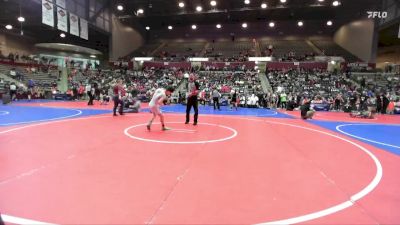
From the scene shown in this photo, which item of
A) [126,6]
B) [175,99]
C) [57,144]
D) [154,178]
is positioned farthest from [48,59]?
[154,178]

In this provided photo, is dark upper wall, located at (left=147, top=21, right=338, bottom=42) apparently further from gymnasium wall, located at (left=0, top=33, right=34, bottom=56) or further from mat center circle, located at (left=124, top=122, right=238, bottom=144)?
mat center circle, located at (left=124, top=122, right=238, bottom=144)

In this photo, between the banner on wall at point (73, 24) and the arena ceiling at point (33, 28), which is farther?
the arena ceiling at point (33, 28)

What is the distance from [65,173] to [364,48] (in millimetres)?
34797

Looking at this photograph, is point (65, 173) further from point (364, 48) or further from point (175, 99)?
point (364, 48)

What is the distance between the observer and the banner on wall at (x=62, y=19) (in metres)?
21.4

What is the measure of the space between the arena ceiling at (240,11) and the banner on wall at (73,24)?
8.78 meters

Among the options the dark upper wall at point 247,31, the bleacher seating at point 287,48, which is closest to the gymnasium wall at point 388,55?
the dark upper wall at point 247,31

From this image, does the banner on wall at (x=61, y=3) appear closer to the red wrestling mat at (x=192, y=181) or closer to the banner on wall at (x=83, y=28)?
the banner on wall at (x=83, y=28)

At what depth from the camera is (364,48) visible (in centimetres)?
3161

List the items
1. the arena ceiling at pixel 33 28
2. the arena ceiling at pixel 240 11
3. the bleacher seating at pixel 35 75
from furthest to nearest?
the arena ceiling at pixel 240 11 < the bleacher seating at pixel 35 75 < the arena ceiling at pixel 33 28

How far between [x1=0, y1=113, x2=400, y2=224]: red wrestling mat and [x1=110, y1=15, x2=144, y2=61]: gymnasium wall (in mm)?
29592

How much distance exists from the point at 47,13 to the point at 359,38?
31.0 meters

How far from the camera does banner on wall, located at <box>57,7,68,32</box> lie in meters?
21.4

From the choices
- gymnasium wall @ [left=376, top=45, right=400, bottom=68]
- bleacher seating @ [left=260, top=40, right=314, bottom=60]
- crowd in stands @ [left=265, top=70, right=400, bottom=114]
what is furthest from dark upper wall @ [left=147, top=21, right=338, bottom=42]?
crowd in stands @ [left=265, top=70, right=400, bottom=114]
